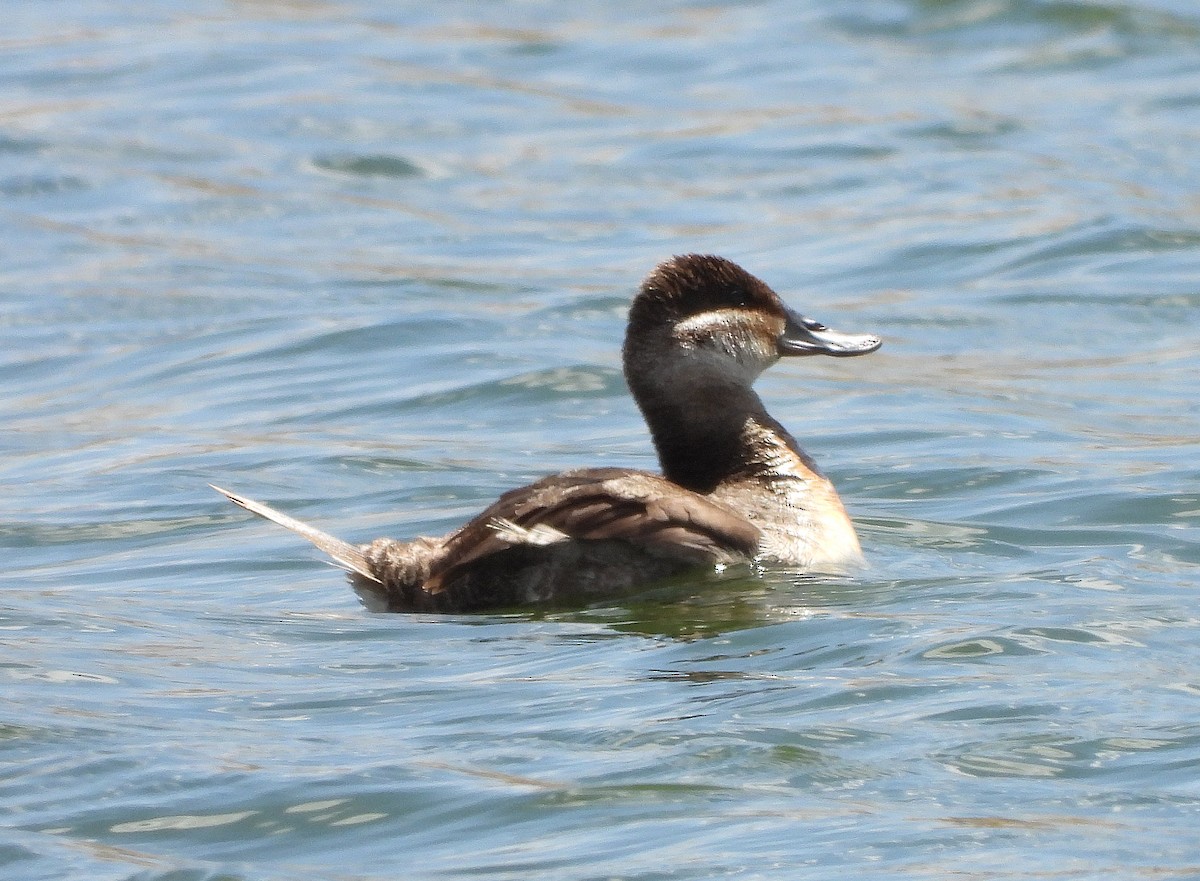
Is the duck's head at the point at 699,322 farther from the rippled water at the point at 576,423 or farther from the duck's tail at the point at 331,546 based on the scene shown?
the duck's tail at the point at 331,546

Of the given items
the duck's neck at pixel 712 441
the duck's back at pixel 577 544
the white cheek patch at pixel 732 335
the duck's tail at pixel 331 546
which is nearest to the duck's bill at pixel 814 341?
the white cheek patch at pixel 732 335

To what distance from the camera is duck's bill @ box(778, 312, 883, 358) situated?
8945mm

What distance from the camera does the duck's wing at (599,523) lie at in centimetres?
773

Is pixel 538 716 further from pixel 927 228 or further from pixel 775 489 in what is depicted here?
pixel 927 228

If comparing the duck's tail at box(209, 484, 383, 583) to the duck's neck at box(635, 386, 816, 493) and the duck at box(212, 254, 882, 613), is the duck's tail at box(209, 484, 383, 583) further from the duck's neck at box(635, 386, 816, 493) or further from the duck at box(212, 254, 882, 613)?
the duck's neck at box(635, 386, 816, 493)

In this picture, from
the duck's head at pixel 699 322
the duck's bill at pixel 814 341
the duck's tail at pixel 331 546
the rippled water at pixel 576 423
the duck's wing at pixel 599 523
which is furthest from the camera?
the duck's bill at pixel 814 341

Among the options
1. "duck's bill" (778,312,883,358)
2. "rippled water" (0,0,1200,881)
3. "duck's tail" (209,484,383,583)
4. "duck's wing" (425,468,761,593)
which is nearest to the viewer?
"rippled water" (0,0,1200,881)

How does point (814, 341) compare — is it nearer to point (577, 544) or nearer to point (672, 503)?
point (672, 503)

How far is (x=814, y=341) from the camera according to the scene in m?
9.02

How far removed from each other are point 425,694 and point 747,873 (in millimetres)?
1692

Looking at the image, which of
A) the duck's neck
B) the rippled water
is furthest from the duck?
the rippled water

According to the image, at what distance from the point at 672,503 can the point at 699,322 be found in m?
0.98

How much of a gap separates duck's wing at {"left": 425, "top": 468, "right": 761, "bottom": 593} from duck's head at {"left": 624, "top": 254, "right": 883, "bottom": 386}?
29.0 inches

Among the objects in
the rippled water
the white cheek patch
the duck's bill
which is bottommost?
the rippled water
